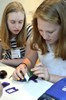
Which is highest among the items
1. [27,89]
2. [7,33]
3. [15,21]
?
[15,21]

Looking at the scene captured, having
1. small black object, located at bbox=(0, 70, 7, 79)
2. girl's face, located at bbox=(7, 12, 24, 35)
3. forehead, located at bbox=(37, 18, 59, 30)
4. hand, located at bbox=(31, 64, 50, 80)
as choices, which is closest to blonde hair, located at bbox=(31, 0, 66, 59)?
Answer: forehead, located at bbox=(37, 18, 59, 30)

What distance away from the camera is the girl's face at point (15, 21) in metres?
1.89

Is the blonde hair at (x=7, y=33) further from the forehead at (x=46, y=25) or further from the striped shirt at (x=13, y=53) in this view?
the forehead at (x=46, y=25)

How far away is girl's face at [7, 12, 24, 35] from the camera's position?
1.89 meters

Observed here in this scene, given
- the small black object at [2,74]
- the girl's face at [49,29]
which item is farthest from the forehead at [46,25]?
the small black object at [2,74]

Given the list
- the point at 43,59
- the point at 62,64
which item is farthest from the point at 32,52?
the point at 62,64

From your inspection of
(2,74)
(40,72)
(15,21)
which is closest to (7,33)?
(15,21)

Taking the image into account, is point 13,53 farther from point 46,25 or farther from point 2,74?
point 46,25

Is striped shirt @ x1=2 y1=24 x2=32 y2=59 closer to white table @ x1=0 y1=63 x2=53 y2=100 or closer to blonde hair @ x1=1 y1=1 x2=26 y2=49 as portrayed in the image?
blonde hair @ x1=1 y1=1 x2=26 y2=49

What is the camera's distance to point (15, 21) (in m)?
1.91

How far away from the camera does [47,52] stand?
1524mm

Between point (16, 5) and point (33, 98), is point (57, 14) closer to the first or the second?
point (33, 98)

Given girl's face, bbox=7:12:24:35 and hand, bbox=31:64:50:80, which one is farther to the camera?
girl's face, bbox=7:12:24:35

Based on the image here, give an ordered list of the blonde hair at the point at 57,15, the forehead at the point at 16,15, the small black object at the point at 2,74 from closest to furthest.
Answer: the blonde hair at the point at 57,15, the small black object at the point at 2,74, the forehead at the point at 16,15
